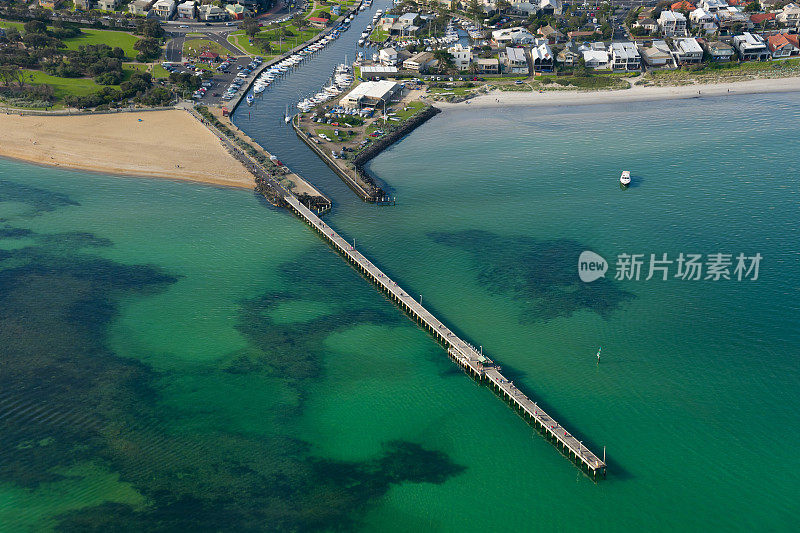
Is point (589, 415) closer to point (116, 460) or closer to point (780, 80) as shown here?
point (116, 460)

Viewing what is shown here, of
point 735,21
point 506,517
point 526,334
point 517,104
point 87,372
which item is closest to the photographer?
point 506,517

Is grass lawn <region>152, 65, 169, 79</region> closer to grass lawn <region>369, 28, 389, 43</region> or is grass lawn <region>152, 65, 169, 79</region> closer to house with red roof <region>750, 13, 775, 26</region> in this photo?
grass lawn <region>369, 28, 389, 43</region>

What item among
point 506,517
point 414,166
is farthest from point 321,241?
point 506,517

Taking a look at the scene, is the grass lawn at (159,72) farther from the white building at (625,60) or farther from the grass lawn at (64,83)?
the white building at (625,60)

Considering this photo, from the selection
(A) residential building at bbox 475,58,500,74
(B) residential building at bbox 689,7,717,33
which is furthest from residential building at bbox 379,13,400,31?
(B) residential building at bbox 689,7,717,33

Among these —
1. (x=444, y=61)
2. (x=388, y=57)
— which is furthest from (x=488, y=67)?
(x=388, y=57)

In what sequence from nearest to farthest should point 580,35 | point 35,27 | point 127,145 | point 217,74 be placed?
1. point 127,145
2. point 217,74
3. point 35,27
4. point 580,35

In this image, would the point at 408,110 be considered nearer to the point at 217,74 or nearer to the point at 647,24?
the point at 217,74
